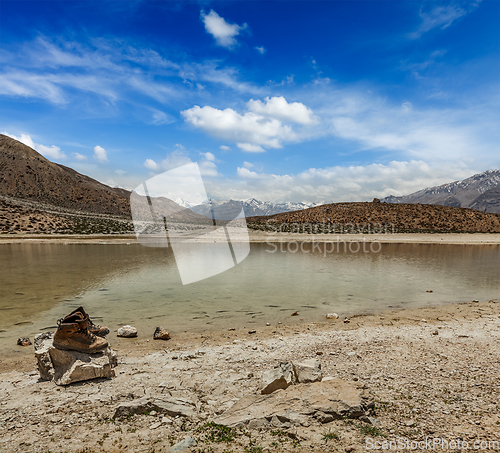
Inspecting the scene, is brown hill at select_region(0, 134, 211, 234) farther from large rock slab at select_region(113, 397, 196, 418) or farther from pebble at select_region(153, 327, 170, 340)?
large rock slab at select_region(113, 397, 196, 418)

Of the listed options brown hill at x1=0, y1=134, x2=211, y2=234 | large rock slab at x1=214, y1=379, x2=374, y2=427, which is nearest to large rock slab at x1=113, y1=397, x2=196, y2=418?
large rock slab at x1=214, y1=379, x2=374, y2=427

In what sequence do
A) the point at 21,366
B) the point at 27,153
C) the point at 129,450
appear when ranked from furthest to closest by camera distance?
the point at 27,153
the point at 21,366
the point at 129,450

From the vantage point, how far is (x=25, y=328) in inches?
407

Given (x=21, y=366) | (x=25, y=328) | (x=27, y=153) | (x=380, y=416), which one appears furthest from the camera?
(x=27, y=153)

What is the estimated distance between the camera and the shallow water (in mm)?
11641

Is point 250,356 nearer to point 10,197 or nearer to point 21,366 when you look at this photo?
point 21,366

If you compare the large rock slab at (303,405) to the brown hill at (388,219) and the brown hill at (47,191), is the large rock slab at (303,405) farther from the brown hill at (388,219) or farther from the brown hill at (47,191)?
the brown hill at (47,191)

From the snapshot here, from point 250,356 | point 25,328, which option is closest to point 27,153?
point 25,328

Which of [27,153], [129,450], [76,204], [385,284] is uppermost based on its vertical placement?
[27,153]

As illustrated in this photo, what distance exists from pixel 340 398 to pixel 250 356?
3.17 metres

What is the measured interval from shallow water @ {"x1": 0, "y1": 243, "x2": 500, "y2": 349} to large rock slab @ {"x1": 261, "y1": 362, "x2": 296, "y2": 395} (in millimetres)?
5091

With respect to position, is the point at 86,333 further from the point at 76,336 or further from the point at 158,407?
the point at 158,407

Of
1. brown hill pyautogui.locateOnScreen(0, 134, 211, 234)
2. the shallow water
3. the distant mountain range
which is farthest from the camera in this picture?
brown hill pyautogui.locateOnScreen(0, 134, 211, 234)

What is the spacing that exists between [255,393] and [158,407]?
6.20 ft
